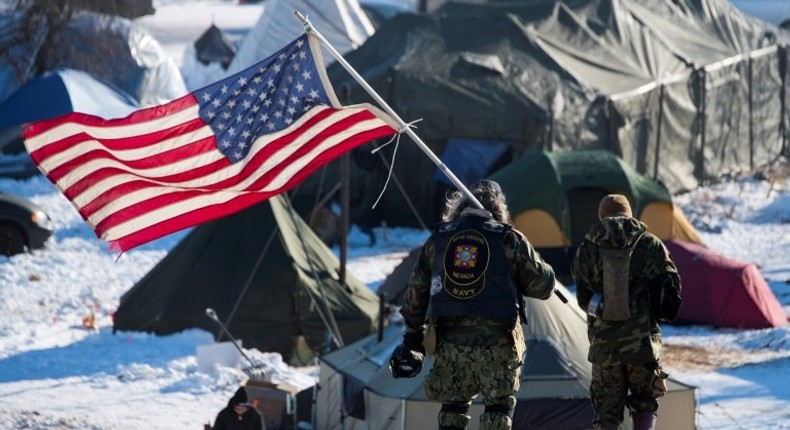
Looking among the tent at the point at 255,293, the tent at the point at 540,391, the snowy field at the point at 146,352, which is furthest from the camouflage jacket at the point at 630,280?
the tent at the point at 255,293

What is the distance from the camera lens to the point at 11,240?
20203 mm

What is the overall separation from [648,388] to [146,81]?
913 inches

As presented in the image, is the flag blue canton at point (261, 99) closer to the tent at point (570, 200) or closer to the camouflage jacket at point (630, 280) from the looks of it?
the camouflage jacket at point (630, 280)

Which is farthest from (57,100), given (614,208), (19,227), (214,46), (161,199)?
(614,208)

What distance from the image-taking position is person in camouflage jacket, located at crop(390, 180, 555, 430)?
6.58 meters

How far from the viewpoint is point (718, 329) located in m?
16.4

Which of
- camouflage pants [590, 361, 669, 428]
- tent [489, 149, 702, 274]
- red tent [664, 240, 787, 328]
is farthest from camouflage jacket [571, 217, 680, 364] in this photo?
tent [489, 149, 702, 274]

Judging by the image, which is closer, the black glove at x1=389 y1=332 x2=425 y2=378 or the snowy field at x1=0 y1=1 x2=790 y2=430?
the black glove at x1=389 y1=332 x2=425 y2=378

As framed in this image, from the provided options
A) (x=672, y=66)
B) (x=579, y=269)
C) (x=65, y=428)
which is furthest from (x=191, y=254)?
(x=672, y=66)

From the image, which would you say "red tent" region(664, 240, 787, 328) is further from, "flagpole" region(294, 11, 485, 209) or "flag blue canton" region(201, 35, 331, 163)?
"flagpole" region(294, 11, 485, 209)

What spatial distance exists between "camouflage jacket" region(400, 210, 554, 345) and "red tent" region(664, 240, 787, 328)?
33.3 feet

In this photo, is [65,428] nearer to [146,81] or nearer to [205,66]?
[146,81]

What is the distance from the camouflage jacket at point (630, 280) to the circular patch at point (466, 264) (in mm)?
691

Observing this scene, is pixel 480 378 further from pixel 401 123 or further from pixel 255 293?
pixel 255 293
